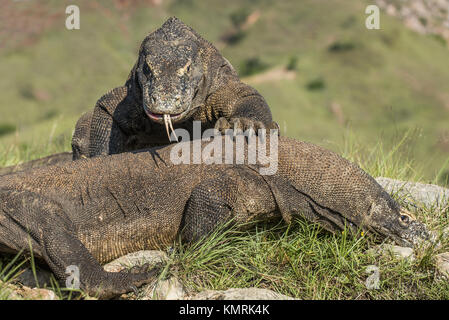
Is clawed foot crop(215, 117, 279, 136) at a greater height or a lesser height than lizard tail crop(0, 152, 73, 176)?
greater

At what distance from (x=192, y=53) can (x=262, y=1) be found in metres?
46.1

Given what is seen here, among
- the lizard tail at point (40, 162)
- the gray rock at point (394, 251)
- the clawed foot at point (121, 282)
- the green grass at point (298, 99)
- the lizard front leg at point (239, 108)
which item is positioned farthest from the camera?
the lizard tail at point (40, 162)

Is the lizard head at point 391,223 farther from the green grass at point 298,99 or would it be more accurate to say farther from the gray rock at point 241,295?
the gray rock at point 241,295

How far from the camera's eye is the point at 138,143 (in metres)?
5.61

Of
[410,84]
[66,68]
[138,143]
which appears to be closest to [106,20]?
[66,68]

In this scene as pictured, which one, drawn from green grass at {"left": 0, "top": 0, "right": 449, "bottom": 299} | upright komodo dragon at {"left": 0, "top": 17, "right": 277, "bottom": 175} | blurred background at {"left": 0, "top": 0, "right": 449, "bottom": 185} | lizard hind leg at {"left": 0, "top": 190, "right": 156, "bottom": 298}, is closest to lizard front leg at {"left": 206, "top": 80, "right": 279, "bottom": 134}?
upright komodo dragon at {"left": 0, "top": 17, "right": 277, "bottom": 175}

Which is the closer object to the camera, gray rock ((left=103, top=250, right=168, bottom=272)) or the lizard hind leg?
the lizard hind leg

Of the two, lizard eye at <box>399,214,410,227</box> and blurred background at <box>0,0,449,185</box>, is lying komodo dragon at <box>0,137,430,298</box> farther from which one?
blurred background at <box>0,0,449,185</box>

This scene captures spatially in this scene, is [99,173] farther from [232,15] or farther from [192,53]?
[232,15]

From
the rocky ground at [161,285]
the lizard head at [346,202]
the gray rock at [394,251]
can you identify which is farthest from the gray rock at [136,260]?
the gray rock at [394,251]

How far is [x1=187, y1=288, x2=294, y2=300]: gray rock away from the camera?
381cm

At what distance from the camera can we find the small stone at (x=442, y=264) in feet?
14.1

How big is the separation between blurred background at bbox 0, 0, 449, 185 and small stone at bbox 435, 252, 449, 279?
18.8 meters

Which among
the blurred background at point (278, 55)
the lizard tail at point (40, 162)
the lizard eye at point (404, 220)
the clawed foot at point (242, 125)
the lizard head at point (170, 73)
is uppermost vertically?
the lizard head at point (170, 73)
